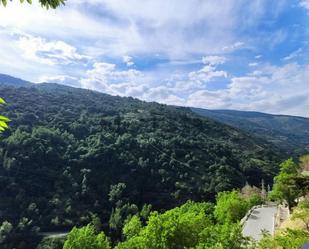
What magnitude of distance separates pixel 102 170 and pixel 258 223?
7162cm

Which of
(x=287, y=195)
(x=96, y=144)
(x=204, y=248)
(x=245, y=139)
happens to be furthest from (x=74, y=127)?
(x=204, y=248)

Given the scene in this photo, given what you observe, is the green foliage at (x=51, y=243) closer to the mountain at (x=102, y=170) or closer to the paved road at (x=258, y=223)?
the mountain at (x=102, y=170)

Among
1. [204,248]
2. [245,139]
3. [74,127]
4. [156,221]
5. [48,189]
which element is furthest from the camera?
[245,139]

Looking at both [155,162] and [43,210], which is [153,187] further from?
[43,210]

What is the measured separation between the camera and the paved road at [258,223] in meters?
28.6

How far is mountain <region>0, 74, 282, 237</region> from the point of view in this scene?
82688mm

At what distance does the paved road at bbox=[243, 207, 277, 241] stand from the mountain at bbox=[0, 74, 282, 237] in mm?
48552

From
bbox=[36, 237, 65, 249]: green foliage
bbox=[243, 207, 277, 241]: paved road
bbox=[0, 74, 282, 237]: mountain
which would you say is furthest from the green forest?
bbox=[243, 207, 277, 241]: paved road

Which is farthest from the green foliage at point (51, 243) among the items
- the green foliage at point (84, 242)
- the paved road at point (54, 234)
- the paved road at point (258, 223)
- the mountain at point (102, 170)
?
the paved road at point (258, 223)

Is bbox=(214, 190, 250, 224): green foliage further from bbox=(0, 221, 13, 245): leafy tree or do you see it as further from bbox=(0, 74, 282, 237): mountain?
bbox=(0, 221, 13, 245): leafy tree

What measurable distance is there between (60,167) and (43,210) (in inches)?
632

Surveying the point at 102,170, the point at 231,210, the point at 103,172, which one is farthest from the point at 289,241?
the point at 102,170

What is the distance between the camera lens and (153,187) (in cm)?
9469

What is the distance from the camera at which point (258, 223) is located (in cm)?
3197
